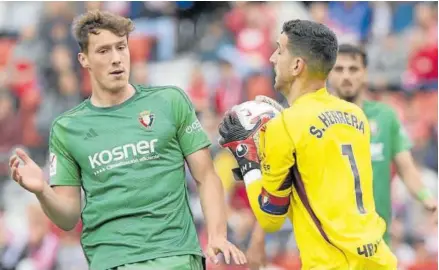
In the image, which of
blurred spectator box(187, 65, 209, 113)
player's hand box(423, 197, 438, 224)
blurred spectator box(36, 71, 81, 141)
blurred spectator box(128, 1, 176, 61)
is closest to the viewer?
player's hand box(423, 197, 438, 224)

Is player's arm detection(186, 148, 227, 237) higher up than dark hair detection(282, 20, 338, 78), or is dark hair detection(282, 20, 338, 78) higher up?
dark hair detection(282, 20, 338, 78)

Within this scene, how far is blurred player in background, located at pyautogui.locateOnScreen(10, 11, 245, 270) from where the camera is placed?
19.8 ft

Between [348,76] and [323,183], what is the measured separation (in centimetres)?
317

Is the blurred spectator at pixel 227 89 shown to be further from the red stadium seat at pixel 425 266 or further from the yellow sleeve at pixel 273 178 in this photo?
the yellow sleeve at pixel 273 178

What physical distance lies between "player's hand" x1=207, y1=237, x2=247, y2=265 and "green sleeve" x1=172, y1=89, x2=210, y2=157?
0.55 m

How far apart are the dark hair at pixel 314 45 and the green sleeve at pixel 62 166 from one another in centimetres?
145

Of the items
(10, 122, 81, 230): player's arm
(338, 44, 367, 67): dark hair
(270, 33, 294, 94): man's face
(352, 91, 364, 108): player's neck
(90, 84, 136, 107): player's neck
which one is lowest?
(352, 91, 364, 108): player's neck

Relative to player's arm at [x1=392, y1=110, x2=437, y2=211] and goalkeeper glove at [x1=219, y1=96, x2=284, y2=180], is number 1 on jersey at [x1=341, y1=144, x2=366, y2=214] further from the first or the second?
player's arm at [x1=392, y1=110, x2=437, y2=211]

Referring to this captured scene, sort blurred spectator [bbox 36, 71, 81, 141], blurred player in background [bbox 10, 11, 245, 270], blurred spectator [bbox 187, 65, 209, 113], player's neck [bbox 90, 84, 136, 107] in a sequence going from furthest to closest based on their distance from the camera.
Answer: blurred spectator [bbox 36, 71, 81, 141], blurred spectator [bbox 187, 65, 209, 113], player's neck [bbox 90, 84, 136, 107], blurred player in background [bbox 10, 11, 245, 270]

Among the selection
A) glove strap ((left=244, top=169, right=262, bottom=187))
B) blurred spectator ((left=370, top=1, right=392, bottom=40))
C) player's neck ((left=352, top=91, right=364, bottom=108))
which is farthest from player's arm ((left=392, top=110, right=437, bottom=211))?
blurred spectator ((left=370, top=1, right=392, bottom=40))

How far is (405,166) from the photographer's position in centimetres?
859

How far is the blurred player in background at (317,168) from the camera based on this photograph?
18.0ft

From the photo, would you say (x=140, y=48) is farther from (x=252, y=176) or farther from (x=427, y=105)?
(x=252, y=176)

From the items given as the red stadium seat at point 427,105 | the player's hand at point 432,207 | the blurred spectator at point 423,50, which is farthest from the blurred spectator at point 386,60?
the player's hand at point 432,207
